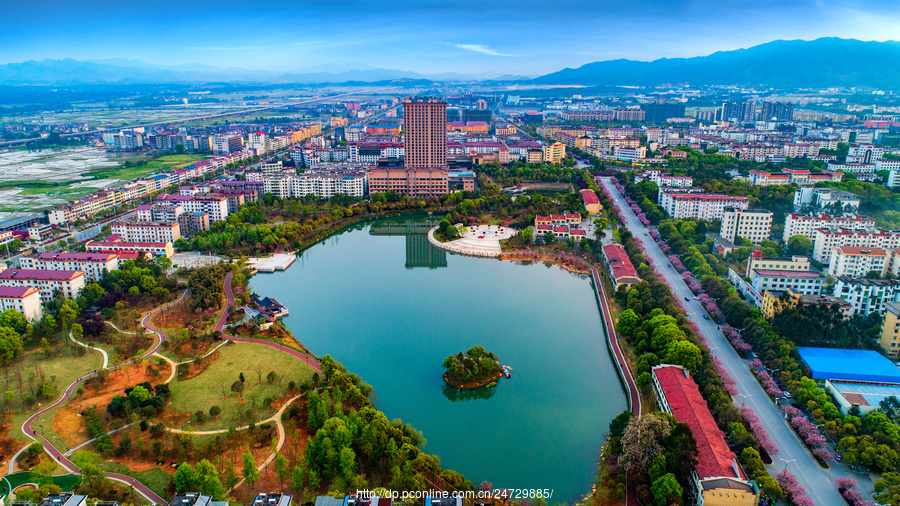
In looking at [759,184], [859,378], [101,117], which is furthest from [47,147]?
[859,378]

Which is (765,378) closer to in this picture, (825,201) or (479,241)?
(479,241)

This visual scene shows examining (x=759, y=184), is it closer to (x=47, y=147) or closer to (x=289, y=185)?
(x=289, y=185)

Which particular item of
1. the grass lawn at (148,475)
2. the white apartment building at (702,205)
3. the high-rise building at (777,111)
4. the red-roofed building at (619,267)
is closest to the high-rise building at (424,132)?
the white apartment building at (702,205)

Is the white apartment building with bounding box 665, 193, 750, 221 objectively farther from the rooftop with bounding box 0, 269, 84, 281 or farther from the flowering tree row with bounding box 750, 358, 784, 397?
the rooftop with bounding box 0, 269, 84, 281

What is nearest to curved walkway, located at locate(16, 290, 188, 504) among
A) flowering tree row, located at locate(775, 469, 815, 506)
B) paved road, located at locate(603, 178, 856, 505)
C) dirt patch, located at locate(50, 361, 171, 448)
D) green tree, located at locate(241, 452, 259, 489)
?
dirt patch, located at locate(50, 361, 171, 448)

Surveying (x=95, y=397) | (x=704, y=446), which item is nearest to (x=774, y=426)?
(x=704, y=446)
